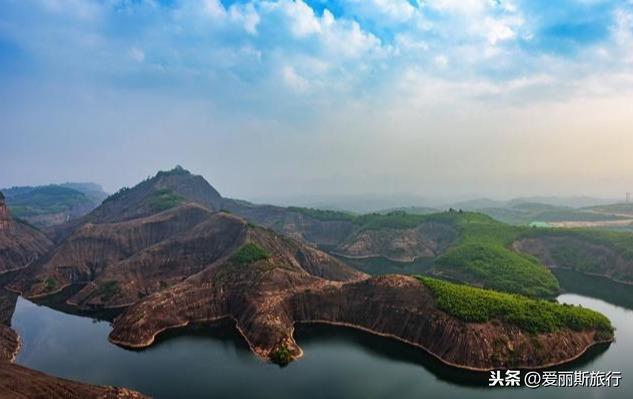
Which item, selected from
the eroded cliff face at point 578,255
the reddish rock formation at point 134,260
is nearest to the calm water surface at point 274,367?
the reddish rock formation at point 134,260

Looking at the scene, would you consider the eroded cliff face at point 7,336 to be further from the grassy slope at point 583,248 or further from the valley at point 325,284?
the grassy slope at point 583,248

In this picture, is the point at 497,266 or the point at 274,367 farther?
the point at 497,266

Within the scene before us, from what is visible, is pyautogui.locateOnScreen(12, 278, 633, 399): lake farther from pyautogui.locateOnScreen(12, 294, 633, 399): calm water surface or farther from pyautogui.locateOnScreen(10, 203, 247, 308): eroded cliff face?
pyautogui.locateOnScreen(10, 203, 247, 308): eroded cliff face

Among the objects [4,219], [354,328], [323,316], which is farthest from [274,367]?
[4,219]

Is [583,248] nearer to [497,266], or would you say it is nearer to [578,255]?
[578,255]

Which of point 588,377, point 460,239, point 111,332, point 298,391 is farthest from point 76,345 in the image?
point 460,239

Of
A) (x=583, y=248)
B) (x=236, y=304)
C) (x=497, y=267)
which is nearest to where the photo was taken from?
(x=236, y=304)
